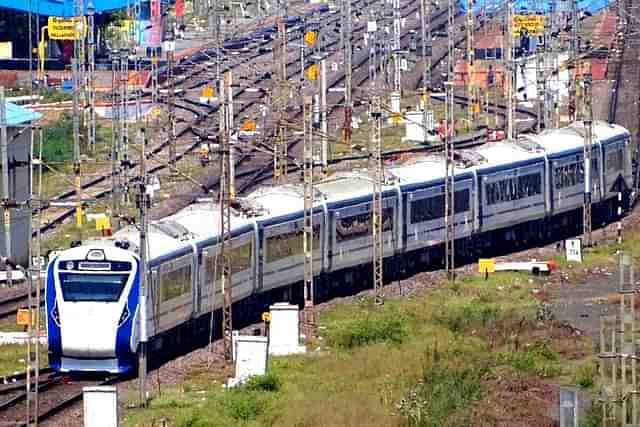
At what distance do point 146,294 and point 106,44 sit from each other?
50.5 metres

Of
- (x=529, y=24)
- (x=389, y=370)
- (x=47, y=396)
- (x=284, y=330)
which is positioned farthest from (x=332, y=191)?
(x=529, y=24)

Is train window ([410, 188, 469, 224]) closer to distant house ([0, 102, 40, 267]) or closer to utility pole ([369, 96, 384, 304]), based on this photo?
utility pole ([369, 96, 384, 304])

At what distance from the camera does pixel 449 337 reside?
2988 cm

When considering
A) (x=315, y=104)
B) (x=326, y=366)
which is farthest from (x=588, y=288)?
(x=315, y=104)

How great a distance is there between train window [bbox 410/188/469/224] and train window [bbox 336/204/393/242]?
3.85 feet

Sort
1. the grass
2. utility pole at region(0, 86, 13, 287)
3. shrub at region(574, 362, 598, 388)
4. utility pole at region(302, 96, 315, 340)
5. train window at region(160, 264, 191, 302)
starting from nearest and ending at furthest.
Answer: the grass
shrub at region(574, 362, 598, 388)
train window at region(160, 264, 191, 302)
utility pole at region(302, 96, 315, 340)
utility pole at region(0, 86, 13, 287)

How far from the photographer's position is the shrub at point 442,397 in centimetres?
2238

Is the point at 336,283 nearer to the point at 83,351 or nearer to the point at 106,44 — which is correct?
the point at 83,351

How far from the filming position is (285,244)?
34.3 m

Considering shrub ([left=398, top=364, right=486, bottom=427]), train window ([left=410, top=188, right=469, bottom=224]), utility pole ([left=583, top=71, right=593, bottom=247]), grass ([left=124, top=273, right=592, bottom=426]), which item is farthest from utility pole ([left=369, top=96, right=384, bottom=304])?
shrub ([left=398, top=364, right=486, bottom=427])

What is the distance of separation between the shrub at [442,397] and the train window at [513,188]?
16461 millimetres

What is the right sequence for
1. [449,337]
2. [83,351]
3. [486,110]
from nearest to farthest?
[83,351] → [449,337] → [486,110]

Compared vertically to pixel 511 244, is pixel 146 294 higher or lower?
higher

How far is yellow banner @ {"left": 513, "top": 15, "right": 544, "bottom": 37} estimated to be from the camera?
68.9 m
